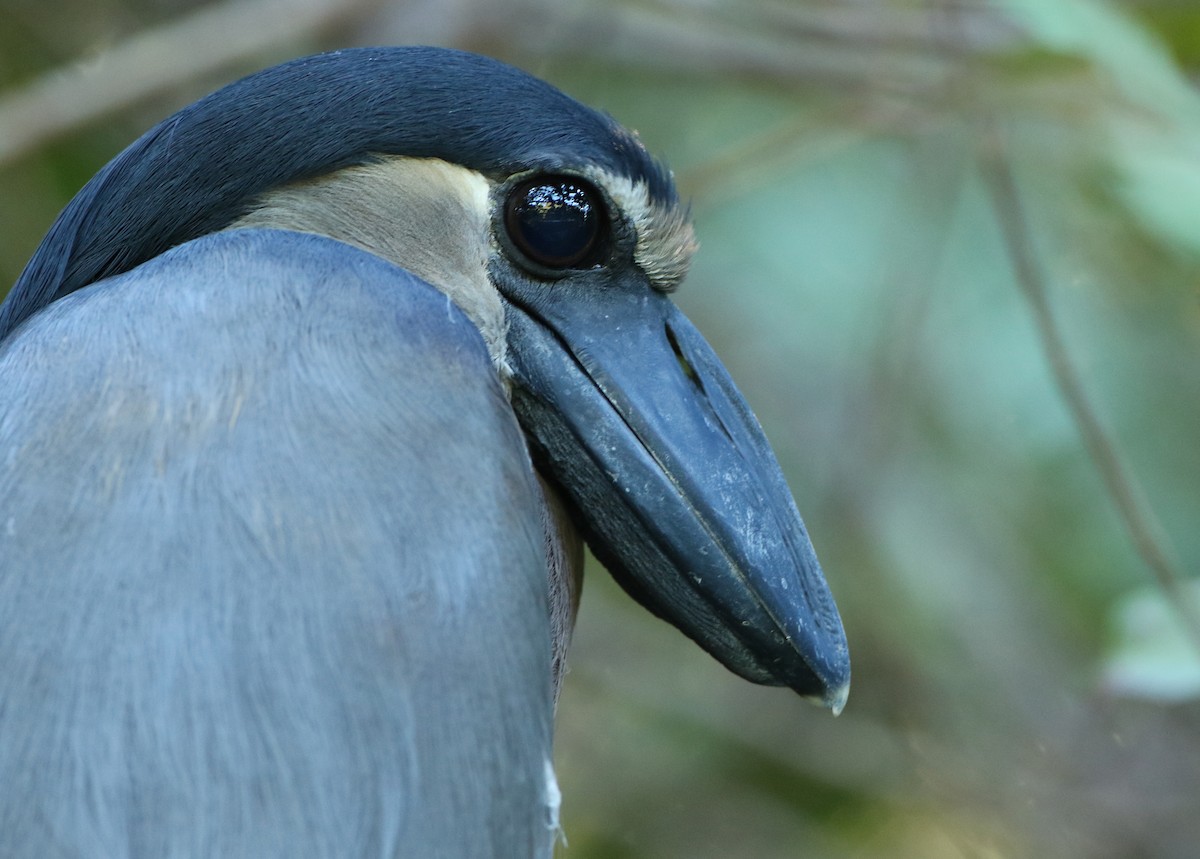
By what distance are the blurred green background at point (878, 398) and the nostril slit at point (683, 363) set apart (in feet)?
5.49

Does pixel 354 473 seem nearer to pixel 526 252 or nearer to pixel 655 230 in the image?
pixel 526 252

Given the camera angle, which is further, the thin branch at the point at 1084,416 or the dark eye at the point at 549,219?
the thin branch at the point at 1084,416

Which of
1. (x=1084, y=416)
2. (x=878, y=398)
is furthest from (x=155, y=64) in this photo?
(x=1084, y=416)

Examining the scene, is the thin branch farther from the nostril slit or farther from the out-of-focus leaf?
the nostril slit

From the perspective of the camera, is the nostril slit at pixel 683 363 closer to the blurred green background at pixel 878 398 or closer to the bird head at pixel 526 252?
the bird head at pixel 526 252

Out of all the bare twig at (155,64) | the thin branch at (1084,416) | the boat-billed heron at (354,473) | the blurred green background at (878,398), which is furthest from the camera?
the blurred green background at (878,398)

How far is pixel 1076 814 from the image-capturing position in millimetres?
3408

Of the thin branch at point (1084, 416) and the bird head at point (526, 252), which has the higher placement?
the bird head at point (526, 252)

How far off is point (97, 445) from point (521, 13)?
8.03 feet

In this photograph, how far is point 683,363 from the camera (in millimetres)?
1566

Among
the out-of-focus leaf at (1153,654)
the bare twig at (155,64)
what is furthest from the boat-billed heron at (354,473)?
the bare twig at (155,64)

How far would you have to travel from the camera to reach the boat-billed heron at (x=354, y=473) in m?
1.09

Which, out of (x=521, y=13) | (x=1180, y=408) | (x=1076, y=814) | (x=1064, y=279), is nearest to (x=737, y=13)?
(x=521, y=13)

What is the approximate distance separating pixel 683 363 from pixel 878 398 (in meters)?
1.90
